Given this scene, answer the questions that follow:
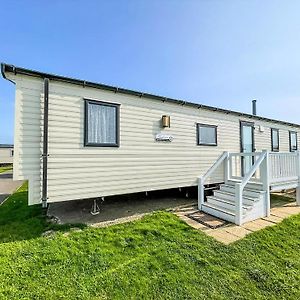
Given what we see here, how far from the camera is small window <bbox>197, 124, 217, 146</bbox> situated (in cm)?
742

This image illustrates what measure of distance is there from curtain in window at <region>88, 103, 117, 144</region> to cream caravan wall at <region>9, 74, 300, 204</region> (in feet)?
0.70

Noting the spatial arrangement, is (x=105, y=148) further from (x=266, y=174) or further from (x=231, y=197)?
(x=266, y=174)

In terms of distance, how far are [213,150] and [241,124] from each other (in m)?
2.03

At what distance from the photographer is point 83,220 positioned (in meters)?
5.52

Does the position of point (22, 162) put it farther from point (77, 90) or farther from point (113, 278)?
point (113, 278)

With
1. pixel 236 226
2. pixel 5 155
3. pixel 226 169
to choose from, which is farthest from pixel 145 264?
pixel 5 155

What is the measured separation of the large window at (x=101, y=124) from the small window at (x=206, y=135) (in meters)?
3.21

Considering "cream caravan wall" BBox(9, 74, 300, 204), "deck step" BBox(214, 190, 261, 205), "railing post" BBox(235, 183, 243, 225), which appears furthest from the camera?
"deck step" BBox(214, 190, 261, 205)

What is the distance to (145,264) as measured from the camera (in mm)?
3471

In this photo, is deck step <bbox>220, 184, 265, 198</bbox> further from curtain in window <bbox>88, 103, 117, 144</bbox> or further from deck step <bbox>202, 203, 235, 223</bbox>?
curtain in window <bbox>88, 103, 117, 144</bbox>

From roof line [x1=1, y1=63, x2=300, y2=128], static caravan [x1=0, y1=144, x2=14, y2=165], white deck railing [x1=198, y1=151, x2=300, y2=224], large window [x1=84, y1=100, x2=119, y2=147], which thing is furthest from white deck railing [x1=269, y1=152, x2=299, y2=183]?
static caravan [x1=0, y1=144, x2=14, y2=165]

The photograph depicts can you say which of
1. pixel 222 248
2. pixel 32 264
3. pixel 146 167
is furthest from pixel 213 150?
pixel 32 264

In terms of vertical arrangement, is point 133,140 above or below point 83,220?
above

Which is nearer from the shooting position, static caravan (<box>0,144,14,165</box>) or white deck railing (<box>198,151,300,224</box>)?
white deck railing (<box>198,151,300,224</box>)
